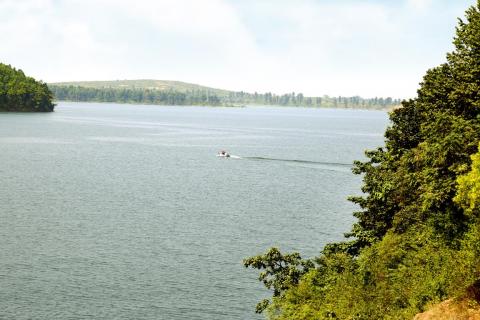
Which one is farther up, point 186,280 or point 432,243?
point 432,243

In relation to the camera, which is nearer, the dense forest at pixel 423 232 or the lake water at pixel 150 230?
the dense forest at pixel 423 232

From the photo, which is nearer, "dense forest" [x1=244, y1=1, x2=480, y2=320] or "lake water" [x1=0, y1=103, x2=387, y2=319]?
"dense forest" [x1=244, y1=1, x2=480, y2=320]

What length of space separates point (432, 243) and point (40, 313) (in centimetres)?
3695

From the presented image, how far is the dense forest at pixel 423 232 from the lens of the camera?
40.5m

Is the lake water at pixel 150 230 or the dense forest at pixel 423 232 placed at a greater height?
the dense forest at pixel 423 232

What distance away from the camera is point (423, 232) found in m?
48.1

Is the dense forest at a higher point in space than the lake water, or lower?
higher

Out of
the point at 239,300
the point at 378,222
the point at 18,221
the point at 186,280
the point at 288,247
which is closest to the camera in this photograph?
the point at 378,222

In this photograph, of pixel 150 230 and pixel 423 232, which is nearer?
pixel 423 232

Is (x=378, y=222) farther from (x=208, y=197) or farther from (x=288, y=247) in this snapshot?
(x=208, y=197)

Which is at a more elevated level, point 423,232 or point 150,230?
point 423,232

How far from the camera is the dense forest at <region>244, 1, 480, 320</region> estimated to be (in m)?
40.5

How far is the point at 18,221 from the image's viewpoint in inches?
3533

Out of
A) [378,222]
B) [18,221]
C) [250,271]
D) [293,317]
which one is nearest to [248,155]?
[18,221]
